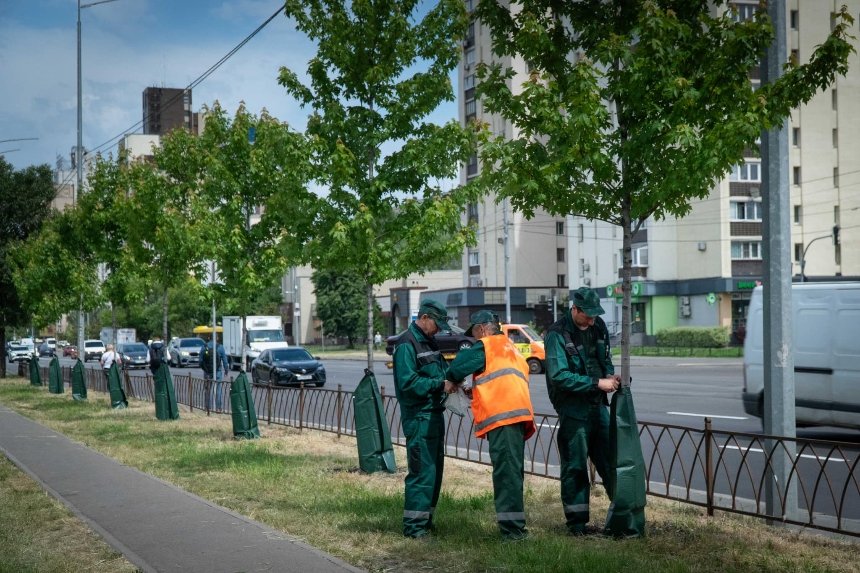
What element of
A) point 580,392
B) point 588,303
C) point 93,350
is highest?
point 588,303

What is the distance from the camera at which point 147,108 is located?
18638cm

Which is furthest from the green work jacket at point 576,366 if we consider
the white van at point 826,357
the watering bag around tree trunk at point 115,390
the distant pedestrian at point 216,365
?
the watering bag around tree trunk at point 115,390

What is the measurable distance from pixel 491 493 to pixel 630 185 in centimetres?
331

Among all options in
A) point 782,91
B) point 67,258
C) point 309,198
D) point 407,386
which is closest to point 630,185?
point 782,91

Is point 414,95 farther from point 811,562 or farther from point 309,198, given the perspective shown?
point 811,562

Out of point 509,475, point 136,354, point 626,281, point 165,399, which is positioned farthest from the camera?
point 136,354

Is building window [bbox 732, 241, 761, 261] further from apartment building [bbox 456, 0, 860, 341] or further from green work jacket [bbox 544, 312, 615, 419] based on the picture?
green work jacket [bbox 544, 312, 615, 419]

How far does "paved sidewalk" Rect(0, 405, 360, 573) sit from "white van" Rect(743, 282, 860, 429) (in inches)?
334

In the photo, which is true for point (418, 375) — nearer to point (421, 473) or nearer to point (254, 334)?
point (421, 473)

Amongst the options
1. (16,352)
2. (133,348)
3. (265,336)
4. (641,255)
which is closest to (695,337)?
(641,255)

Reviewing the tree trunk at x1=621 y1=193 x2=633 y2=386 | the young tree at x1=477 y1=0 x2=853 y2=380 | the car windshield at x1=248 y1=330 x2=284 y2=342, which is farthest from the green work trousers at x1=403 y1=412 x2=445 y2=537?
the car windshield at x1=248 y1=330 x2=284 y2=342

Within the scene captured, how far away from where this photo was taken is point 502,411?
24.1 feet

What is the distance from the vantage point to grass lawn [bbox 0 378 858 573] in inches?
268

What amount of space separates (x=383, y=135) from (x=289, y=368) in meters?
20.1
